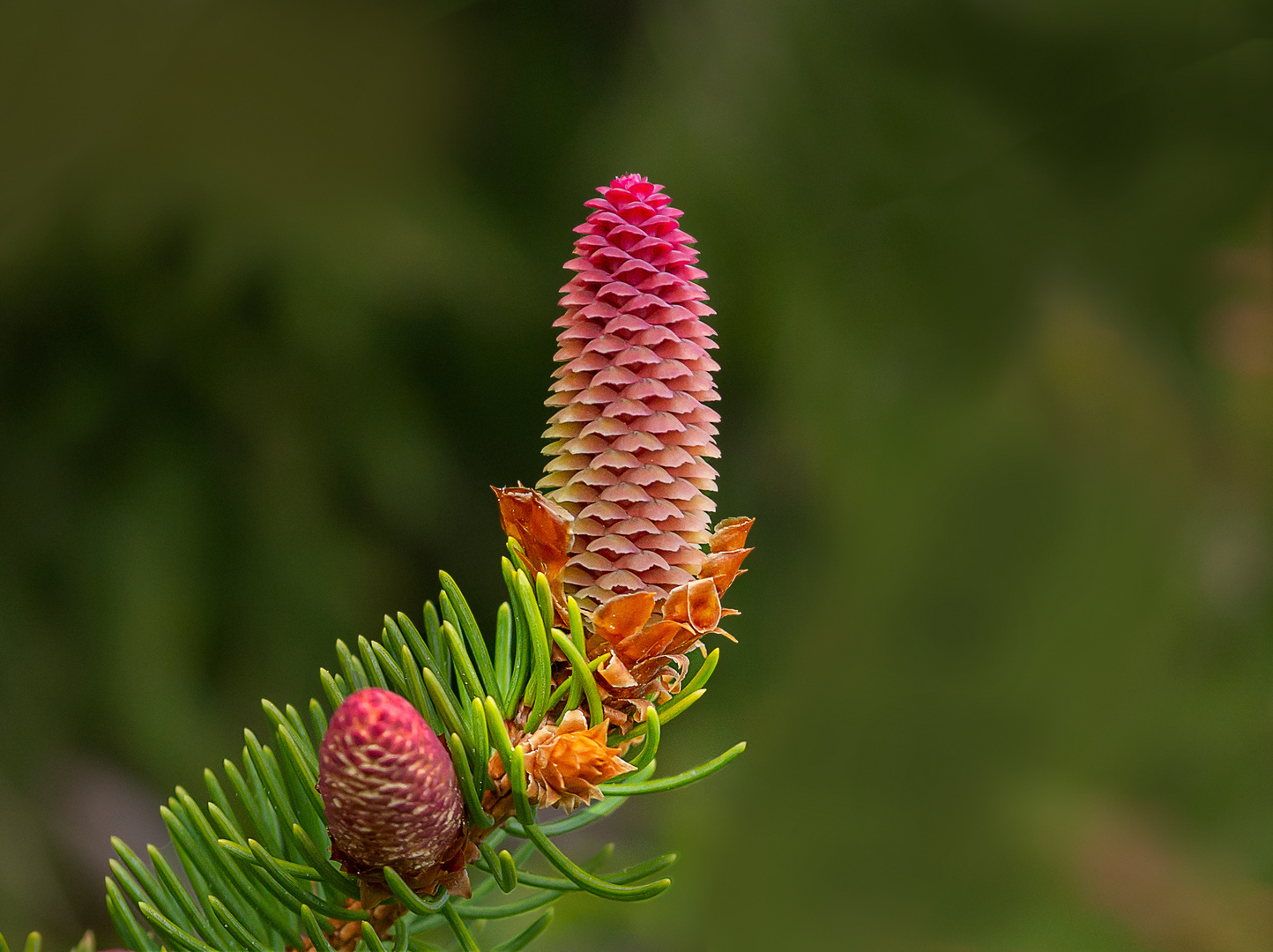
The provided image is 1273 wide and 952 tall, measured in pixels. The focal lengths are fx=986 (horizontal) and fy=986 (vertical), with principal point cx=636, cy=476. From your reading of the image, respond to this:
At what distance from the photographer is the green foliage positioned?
224 millimetres

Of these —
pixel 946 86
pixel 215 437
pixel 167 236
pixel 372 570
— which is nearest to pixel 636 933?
pixel 372 570

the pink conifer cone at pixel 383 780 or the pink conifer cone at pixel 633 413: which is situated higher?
the pink conifer cone at pixel 633 413

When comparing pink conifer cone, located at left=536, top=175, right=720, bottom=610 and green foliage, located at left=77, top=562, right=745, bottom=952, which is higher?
pink conifer cone, located at left=536, top=175, right=720, bottom=610

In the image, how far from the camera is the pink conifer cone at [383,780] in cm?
20

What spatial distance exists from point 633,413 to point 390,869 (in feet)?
0.38

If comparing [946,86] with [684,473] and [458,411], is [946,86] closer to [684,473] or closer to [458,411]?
[458,411]

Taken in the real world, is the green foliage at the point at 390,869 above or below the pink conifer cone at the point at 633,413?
below

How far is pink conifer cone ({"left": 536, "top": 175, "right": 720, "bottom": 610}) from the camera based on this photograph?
25 centimetres

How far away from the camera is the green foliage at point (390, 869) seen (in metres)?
0.22

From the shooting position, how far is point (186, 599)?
26.3 inches

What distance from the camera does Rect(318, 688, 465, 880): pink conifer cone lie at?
7.7 inches

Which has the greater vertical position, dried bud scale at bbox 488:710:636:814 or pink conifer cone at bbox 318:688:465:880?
Result: pink conifer cone at bbox 318:688:465:880

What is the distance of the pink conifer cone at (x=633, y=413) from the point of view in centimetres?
25

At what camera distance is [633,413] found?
0.24 meters
